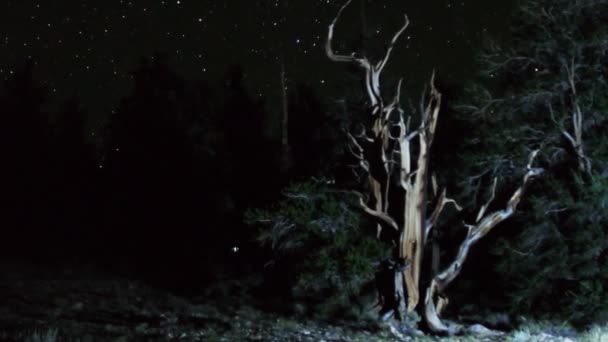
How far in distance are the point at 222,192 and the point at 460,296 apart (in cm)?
1011

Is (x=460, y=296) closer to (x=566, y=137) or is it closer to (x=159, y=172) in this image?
(x=566, y=137)

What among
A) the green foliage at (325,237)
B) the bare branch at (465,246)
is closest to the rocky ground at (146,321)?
the bare branch at (465,246)

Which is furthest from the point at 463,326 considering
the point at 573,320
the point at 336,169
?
the point at 336,169

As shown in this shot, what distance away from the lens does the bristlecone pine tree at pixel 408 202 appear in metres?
18.5

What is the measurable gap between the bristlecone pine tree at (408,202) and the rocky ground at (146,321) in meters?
1.42

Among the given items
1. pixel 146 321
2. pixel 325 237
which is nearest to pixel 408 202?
pixel 325 237

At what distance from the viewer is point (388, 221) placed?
19.0 metres

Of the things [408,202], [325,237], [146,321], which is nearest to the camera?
[146,321]

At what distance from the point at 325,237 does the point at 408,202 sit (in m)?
2.47

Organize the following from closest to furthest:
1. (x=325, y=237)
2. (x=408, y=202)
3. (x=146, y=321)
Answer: (x=146, y=321)
(x=325, y=237)
(x=408, y=202)

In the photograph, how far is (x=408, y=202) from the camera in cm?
1881

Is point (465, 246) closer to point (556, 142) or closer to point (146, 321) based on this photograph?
point (556, 142)

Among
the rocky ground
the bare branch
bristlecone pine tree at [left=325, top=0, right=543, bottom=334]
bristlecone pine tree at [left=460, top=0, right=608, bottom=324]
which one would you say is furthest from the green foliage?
bristlecone pine tree at [left=460, top=0, right=608, bottom=324]

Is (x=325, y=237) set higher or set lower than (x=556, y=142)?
lower
